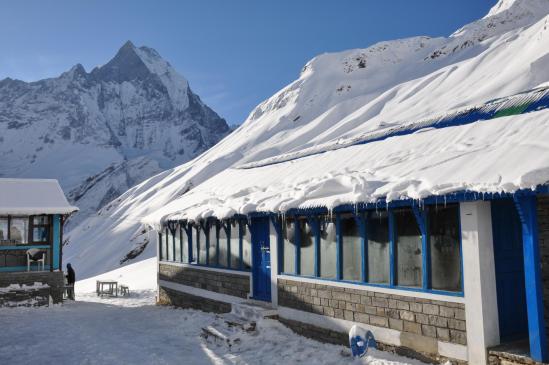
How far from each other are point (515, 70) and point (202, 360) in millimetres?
33101

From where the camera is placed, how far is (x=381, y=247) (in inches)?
308

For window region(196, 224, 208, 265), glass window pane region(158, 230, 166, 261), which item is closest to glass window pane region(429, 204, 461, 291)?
window region(196, 224, 208, 265)

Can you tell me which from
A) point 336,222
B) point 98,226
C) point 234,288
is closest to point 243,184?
point 234,288

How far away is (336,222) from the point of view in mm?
8781

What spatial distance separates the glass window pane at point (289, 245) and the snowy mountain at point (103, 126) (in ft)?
283

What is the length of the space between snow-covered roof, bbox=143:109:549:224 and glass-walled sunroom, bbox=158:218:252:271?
617 millimetres

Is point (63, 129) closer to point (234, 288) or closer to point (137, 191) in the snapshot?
point (137, 191)

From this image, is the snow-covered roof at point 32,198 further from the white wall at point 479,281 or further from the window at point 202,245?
the white wall at point 479,281

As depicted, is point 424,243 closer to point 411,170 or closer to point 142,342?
point 411,170

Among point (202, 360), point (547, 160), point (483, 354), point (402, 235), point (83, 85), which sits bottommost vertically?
point (202, 360)

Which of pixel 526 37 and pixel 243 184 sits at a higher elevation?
pixel 526 37

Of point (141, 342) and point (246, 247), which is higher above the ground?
point (246, 247)

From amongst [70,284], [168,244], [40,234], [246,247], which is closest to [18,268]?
[40,234]

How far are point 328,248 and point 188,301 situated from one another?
22.3 feet
